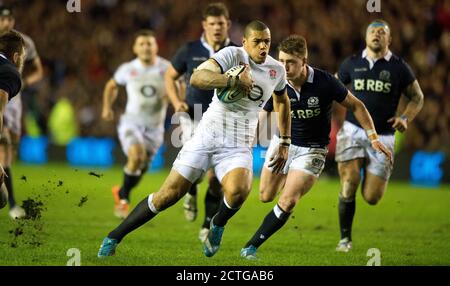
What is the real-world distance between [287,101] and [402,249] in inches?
104

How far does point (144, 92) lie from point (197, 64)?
2061 mm

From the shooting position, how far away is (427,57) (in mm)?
20141

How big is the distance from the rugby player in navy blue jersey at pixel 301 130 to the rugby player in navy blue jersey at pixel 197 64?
1329mm

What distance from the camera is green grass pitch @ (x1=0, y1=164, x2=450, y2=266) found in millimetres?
8578

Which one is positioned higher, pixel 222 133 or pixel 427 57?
pixel 222 133

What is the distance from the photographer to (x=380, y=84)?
10117mm

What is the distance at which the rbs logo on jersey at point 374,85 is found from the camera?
1012 cm

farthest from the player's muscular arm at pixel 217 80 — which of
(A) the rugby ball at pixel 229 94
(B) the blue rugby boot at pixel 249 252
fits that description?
(B) the blue rugby boot at pixel 249 252

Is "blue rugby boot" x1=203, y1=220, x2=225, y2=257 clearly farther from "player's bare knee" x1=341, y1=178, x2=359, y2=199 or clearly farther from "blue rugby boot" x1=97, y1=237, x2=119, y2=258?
"player's bare knee" x1=341, y1=178, x2=359, y2=199

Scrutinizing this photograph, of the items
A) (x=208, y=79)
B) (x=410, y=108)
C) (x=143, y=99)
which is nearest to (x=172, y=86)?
(x=143, y=99)

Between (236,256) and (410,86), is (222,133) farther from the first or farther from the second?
(410,86)

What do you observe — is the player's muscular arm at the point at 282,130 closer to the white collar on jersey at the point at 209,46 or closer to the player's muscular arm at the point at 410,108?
the player's muscular arm at the point at 410,108

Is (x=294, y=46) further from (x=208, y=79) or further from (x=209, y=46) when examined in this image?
(x=209, y=46)
